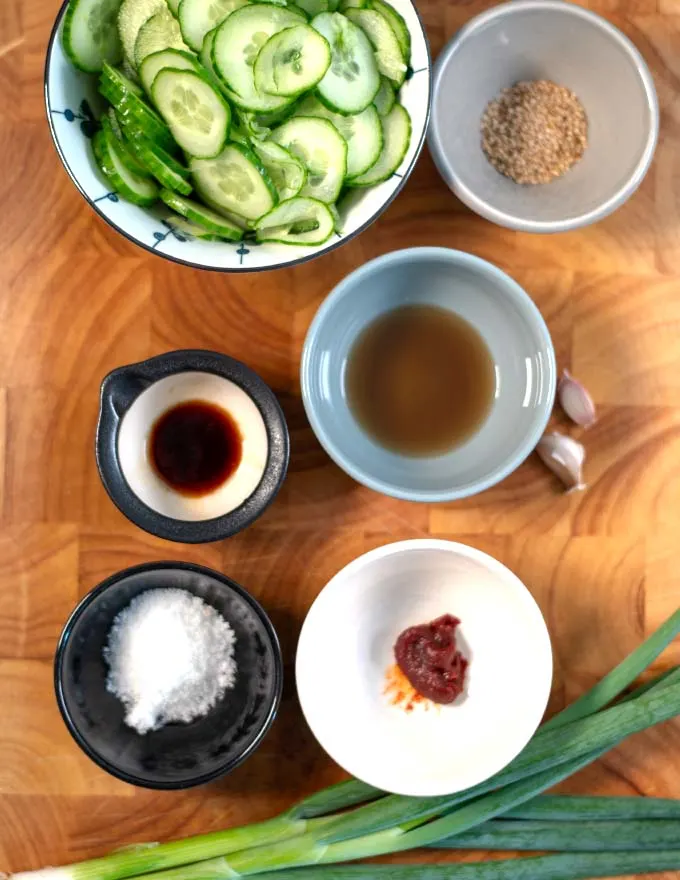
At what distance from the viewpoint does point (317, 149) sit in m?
1.23

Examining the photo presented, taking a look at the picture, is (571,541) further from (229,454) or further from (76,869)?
(76,869)

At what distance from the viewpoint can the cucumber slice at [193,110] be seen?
1154 mm

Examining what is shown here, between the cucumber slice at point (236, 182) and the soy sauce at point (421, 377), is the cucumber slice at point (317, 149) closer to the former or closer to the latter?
the cucumber slice at point (236, 182)

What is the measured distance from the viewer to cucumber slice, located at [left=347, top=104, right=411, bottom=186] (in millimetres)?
1282

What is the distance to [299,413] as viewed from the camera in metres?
1.51

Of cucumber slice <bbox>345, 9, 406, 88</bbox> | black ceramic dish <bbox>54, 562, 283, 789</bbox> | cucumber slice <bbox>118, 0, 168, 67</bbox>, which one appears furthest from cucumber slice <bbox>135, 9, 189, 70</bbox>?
black ceramic dish <bbox>54, 562, 283, 789</bbox>

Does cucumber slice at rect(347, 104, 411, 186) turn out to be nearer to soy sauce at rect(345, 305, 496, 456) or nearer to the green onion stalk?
soy sauce at rect(345, 305, 496, 456)

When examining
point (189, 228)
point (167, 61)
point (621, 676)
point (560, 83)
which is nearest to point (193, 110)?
point (167, 61)

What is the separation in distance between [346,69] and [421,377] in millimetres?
533

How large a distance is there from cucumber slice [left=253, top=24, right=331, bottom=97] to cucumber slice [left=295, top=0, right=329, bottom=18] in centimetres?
11

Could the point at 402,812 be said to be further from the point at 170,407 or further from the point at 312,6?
the point at 312,6

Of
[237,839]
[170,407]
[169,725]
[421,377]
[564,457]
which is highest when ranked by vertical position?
[170,407]

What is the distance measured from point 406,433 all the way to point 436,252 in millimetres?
320

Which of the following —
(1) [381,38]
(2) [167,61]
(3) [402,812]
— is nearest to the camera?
(2) [167,61]
